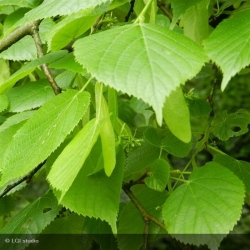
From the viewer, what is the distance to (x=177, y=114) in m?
0.62

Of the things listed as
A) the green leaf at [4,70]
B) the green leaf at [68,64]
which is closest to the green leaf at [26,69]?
the green leaf at [68,64]

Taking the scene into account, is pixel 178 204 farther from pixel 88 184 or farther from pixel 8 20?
pixel 8 20

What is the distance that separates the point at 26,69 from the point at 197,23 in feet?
0.90

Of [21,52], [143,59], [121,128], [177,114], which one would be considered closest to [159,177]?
[121,128]

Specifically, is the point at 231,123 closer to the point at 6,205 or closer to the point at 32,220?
the point at 32,220

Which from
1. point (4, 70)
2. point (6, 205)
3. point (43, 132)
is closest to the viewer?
point (43, 132)

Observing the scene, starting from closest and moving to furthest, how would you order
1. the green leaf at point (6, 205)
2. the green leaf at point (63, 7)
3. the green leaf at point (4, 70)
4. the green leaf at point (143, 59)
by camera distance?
the green leaf at point (143, 59) < the green leaf at point (63, 7) < the green leaf at point (4, 70) < the green leaf at point (6, 205)

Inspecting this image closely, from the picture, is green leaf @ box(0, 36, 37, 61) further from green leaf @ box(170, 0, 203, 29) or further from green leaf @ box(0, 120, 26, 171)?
green leaf @ box(170, 0, 203, 29)

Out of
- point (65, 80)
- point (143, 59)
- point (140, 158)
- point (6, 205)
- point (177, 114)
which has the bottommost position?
point (6, 205)

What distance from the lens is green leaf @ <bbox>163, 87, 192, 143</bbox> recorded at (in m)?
0.61

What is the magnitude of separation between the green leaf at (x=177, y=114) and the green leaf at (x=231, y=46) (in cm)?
8

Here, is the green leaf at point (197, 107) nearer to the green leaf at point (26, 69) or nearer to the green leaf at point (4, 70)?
the green leaf at point (26, 69)

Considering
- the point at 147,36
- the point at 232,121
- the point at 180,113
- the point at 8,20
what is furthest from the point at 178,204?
the point at 8,20

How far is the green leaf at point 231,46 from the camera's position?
20.9 inches
